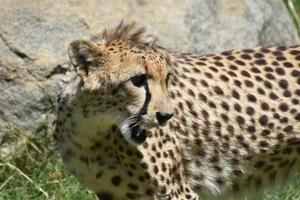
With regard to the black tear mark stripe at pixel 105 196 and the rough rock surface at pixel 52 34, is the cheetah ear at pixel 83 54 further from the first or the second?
the rough rock surface at pixel 52 34

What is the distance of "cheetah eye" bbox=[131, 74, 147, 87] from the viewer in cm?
458

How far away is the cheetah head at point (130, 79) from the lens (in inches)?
179

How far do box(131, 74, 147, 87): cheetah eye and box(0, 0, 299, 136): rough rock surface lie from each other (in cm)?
165

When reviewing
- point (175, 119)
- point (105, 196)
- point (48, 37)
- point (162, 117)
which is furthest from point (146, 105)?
point (48, 37)

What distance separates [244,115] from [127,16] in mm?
1509

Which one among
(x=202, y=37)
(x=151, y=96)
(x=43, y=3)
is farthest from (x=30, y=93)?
(x=151, y=96)

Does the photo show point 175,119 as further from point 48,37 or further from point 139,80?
point 48,37

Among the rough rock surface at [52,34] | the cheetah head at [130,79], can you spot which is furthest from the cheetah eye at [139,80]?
the rough rock surface at [52,34]

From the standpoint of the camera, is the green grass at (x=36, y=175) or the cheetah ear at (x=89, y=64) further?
the green grass at (x=36, y=175)

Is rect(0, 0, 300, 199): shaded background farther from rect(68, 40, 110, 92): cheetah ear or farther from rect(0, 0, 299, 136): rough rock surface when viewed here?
rect(68, 40, 110, 92): cheetah ear

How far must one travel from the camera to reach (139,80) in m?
4.59

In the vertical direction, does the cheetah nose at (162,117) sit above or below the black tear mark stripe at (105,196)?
above

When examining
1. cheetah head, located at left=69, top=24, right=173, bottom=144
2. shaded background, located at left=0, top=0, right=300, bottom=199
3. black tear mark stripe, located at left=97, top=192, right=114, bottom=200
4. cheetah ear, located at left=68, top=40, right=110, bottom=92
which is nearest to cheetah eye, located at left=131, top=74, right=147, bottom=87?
cheetah head, located at left=69, top=24, right=173, bottom=144

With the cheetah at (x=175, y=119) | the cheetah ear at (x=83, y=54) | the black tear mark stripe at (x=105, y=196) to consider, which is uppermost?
the cheetah ear at (x=83, y=54)
